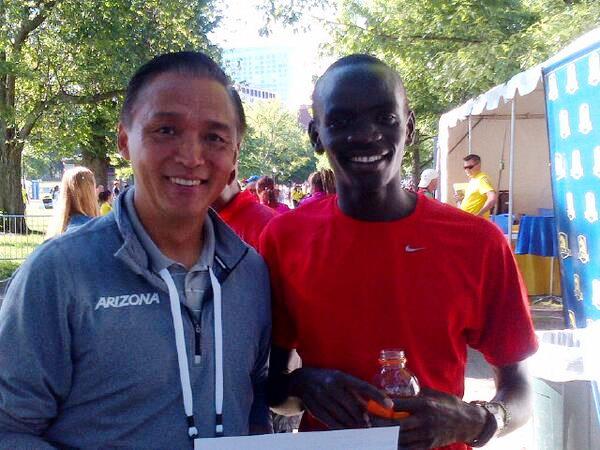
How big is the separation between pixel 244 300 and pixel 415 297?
444 mm

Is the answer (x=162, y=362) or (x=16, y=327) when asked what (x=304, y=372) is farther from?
(x=16, y=327)

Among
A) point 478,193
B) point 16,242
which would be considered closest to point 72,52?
point 16,242

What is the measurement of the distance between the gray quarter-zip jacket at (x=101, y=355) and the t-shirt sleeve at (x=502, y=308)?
0.68 meters

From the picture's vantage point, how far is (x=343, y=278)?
175cm

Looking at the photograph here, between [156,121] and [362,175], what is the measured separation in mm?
556

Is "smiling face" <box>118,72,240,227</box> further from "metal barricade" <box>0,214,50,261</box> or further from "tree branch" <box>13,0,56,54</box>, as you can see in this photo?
"tree branch" <box>13,0,56,54</box>

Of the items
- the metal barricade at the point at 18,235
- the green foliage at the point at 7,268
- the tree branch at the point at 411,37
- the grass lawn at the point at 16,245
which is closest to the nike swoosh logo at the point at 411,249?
the green foliage at the point at 7,268

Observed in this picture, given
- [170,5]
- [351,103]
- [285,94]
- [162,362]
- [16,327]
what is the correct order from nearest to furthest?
1. [16,327]
2. [162,362]
3. [351,103]
4. [170,5]
5. [285,94]

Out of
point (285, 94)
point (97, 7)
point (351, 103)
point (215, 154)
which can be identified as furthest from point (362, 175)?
point (285, 94)

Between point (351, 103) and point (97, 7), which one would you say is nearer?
point (351, 103)

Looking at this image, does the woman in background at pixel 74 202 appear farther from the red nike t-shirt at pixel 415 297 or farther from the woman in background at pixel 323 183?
the red nike t-shirt at pixel 415 297

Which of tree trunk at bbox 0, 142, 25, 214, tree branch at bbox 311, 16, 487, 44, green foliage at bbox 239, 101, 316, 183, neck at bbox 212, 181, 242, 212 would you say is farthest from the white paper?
green foliage at bbox 239, 101, 316, 183

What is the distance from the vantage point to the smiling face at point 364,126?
174cm

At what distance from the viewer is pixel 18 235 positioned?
12391mm
